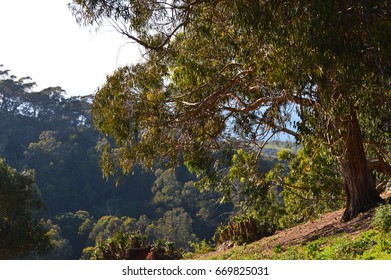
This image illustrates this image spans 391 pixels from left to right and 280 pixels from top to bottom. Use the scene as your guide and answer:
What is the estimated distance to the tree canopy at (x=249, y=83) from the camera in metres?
7.44

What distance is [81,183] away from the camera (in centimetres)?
5416

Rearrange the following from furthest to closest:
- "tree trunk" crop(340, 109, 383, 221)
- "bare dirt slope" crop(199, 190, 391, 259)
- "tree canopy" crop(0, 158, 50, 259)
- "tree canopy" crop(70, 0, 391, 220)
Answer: "tree canopy" crop(0, 158, 50, 259) < "tree trunk" crop(340, 109, 383, 221) < "bare dirt slope" crop(199, 190, 391, 259) < "tree canopy" crop(70, 0, 391, 220)

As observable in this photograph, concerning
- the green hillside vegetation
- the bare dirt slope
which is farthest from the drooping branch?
the green hillside vegetation

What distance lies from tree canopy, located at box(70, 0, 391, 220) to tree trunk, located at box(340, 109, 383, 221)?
0.07 ft

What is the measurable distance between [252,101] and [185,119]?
1659mm

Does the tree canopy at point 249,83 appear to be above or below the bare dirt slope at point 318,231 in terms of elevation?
above

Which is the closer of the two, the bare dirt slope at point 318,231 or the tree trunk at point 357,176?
the bare dirt slope at point 318,231

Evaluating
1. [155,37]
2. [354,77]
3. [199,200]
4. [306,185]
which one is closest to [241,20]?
[354,77]

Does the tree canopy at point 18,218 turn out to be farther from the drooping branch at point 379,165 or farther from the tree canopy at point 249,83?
the drooping branch at point 379,165

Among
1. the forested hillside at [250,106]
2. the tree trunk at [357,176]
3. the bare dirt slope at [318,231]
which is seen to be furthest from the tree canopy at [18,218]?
the tree trunk at [357,176]

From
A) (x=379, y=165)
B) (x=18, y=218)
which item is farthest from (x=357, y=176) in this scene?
(x=18, y=218)

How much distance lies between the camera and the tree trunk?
1102 cm

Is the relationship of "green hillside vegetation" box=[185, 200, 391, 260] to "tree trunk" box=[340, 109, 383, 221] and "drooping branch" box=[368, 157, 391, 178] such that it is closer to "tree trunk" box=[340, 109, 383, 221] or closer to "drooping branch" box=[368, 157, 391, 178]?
"tree trunk" box=[340, 109, 383, 221]

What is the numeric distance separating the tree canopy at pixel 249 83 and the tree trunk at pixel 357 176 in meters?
0.02
